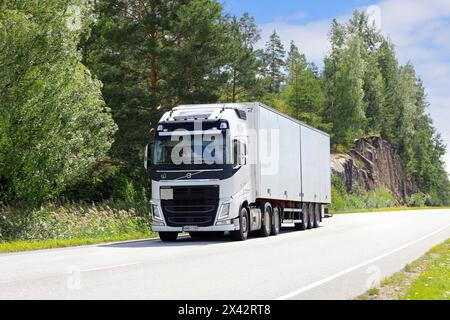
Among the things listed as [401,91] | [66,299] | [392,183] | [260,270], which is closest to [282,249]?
[260,270]

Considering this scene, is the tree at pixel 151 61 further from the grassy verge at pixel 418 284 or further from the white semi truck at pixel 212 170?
the grassy verge at pixel 418 284

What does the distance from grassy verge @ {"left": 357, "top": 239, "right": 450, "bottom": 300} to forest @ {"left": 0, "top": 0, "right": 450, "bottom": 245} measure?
14134 mm

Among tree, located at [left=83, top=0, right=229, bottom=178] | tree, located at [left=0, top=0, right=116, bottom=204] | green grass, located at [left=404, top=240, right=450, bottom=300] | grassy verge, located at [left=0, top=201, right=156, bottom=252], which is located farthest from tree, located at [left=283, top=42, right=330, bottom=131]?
green grass, located at [left=404, top=240, right=450, bottom=300]

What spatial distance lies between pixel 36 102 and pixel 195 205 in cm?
694

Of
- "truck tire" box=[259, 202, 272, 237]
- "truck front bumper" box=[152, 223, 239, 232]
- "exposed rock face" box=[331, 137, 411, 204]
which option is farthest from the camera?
"exposed rock face" box=[331, 137, 411, 204]

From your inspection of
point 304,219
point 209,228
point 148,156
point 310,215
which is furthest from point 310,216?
point 148,156

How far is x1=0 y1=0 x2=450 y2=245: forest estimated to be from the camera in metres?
22.1

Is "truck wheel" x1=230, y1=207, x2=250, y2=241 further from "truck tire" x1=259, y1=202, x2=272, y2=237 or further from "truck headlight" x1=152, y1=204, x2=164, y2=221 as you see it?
"truck headlight" x1=152, y1=204, x2=164, y2=221

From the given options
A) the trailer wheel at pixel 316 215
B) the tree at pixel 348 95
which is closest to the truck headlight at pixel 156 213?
the trailer wheel at pixel 316 215

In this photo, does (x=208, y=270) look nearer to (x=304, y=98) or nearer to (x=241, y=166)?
(x=241, y=166)

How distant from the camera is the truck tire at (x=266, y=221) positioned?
2264 cm

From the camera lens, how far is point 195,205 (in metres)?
19.4

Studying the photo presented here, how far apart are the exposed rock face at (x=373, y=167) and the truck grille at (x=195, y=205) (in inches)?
1961
